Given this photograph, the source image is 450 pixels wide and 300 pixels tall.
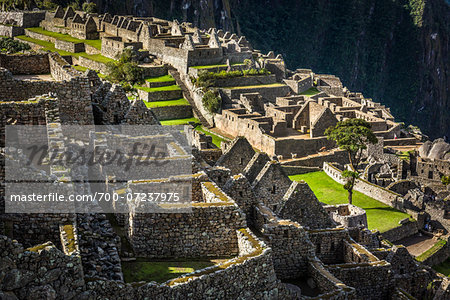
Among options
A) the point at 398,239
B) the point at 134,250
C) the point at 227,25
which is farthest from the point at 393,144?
the point at 227,25

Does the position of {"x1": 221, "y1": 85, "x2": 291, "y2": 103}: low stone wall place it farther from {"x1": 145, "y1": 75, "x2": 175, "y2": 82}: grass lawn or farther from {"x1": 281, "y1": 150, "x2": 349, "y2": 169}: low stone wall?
{"x1": 281, "y1": 150, "x2": 349, "y2": 169}: low stone wall

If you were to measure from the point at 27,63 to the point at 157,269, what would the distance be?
7.65 m

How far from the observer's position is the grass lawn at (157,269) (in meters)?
9.53

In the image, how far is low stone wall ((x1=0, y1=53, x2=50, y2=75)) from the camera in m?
15.2

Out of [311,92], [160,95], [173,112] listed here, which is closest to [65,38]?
[160,95]

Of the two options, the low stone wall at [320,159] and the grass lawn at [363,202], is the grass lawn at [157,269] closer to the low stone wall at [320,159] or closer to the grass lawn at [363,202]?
the grass lawn at [363,202]

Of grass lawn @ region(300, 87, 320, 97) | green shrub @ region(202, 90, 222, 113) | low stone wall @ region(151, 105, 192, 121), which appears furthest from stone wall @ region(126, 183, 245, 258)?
grass lawn @ region(300, 87, 320, 97)

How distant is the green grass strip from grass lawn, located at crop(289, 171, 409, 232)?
1993 millimetres

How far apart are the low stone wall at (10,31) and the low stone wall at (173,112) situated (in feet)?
108

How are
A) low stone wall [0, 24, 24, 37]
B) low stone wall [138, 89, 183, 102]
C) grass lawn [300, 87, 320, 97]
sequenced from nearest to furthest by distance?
low stone wall [138, 89, 183, 102]
grass lawn [300, 87, 320, 97]
low stone wall [0, 24, 24, 37]

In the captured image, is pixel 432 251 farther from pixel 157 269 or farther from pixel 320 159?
pixel 157 269

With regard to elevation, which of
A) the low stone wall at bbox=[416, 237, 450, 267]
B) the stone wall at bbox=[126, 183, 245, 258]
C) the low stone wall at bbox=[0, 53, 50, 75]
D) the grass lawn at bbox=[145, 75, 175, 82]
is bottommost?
the low stone wall at bbox=[416, 237, 450, 267]

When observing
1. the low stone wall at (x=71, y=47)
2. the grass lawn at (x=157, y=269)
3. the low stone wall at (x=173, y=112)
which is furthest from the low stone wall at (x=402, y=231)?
the low stone wall at (x=71, y=47)

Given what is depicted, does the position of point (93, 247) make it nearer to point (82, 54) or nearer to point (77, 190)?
point (77, 190)
